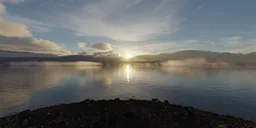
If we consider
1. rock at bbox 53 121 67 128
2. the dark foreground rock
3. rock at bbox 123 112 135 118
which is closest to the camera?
rock at bbox 53 121 67 128

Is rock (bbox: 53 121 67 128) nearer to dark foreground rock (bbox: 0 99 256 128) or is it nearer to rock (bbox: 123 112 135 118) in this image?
dark foreground rock (bbox: 0 99 256 128)

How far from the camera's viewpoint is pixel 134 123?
23141 mm

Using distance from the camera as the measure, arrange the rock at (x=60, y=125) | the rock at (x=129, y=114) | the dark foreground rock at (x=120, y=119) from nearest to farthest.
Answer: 1. the rock at (x=60, y=125)
2. the dark foreground rock at (x=120, y=119)
3. the rock at (x=129, y=114)

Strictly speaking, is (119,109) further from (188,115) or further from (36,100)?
(36,100)

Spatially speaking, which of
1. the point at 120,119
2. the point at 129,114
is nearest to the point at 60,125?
the point at 120,119

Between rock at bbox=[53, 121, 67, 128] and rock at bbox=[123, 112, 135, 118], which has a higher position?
rock at bbox=[123, 112, 135, 118]

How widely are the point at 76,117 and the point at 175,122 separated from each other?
13551 mm

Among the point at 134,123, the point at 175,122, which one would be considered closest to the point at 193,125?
the point at 175,122

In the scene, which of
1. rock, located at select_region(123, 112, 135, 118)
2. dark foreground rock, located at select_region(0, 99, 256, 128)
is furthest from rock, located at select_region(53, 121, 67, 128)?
rock, located at select_region(123, 112, 135, 118)

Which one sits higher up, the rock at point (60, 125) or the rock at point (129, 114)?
the rock at point (129, 114)

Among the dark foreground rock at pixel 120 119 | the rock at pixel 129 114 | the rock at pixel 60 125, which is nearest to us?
the rock at pixel 60 125

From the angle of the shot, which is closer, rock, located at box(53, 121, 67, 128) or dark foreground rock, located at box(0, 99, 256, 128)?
rock, located at box(53, 121, 67, 128)

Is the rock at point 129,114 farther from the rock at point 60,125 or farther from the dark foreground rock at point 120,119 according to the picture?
the rock at point 60,125

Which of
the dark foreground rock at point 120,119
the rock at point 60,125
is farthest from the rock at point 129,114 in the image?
the rock at point 60,125
